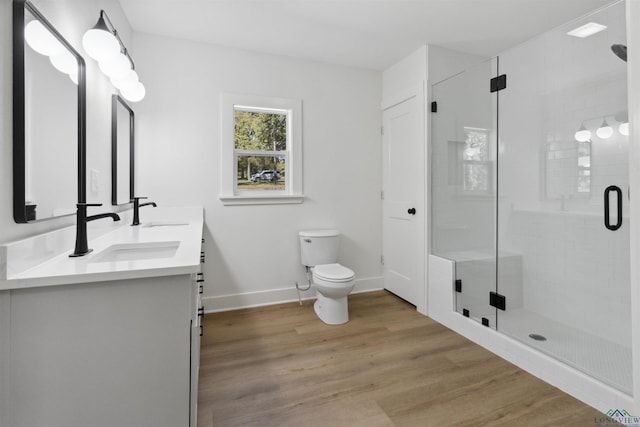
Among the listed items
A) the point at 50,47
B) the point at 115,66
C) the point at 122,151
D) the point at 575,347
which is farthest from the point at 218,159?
the point at 575,347

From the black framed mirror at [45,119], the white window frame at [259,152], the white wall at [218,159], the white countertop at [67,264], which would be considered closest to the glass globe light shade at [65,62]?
the black framed mirror at [45,119]

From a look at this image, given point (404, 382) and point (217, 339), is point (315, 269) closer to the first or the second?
point (217, 339)

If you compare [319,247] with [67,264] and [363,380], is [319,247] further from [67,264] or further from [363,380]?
[67,264]

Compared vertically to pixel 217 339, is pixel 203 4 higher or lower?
higher

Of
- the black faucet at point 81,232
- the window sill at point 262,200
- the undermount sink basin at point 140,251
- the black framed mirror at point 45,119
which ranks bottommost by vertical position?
the undermount sink basin at point 140,251

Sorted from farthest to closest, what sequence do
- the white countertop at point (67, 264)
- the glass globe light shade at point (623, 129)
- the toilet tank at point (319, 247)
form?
the toilet tank at point (319, 247) < the glass globe light shade at point (623, 129) < the white countertop at point (67, 264)

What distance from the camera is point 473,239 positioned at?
8.13ft

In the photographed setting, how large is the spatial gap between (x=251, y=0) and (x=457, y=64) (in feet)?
6.26

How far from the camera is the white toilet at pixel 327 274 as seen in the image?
2.47 meters

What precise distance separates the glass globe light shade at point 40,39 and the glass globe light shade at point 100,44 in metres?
0.20

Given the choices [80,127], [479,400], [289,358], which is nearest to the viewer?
[80,127]

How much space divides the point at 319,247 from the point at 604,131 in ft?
6.98

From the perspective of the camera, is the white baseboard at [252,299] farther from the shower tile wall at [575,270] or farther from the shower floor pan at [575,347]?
the shower tile wall at [575,270]

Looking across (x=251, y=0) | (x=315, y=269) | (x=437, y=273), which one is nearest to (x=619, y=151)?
(x=437, y=273)
